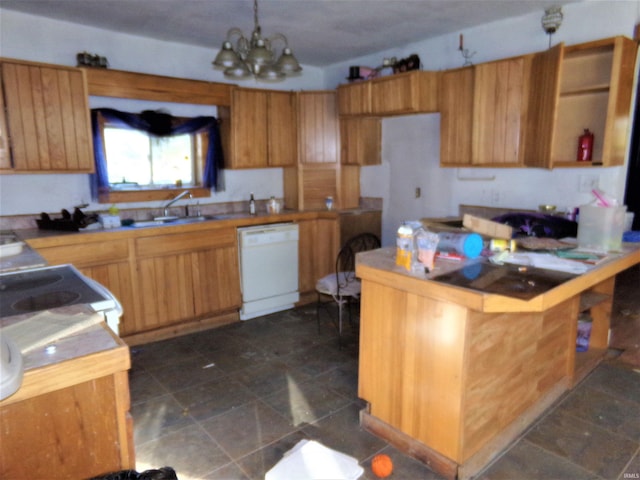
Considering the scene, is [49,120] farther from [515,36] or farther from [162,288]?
[515,36]

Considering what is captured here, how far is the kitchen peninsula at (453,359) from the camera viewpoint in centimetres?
182

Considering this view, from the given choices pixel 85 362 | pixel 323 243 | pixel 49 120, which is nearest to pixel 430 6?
pixel 323 243

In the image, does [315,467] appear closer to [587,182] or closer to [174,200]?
[587,182]

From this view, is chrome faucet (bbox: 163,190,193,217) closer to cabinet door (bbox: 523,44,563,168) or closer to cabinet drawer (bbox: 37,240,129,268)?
cabinet drawer (bbox: 37,240,129,268)

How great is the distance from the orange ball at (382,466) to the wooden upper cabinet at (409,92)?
283 cm

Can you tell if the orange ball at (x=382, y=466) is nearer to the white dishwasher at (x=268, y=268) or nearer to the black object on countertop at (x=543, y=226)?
the black object on countertop at (x=543, y=226)

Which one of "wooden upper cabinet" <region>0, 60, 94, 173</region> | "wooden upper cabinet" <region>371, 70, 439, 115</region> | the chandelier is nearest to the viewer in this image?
the chandelier

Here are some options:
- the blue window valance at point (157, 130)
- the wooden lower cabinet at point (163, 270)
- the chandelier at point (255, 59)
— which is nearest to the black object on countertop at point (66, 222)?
the wooden lower cabinet at point (163, 270)

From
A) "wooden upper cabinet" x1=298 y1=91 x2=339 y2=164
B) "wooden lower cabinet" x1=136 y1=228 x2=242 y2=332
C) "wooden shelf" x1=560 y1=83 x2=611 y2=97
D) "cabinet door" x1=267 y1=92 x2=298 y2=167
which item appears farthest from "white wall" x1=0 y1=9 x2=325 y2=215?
"wooden shelf" x1=560 y1=83 x2=611 y2=97

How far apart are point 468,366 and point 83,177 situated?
133 inches

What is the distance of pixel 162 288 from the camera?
3.57 m

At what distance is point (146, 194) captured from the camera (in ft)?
13.1

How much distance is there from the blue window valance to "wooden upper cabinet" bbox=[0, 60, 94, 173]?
0.84ft

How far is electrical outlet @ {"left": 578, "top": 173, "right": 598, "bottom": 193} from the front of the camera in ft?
10.4
